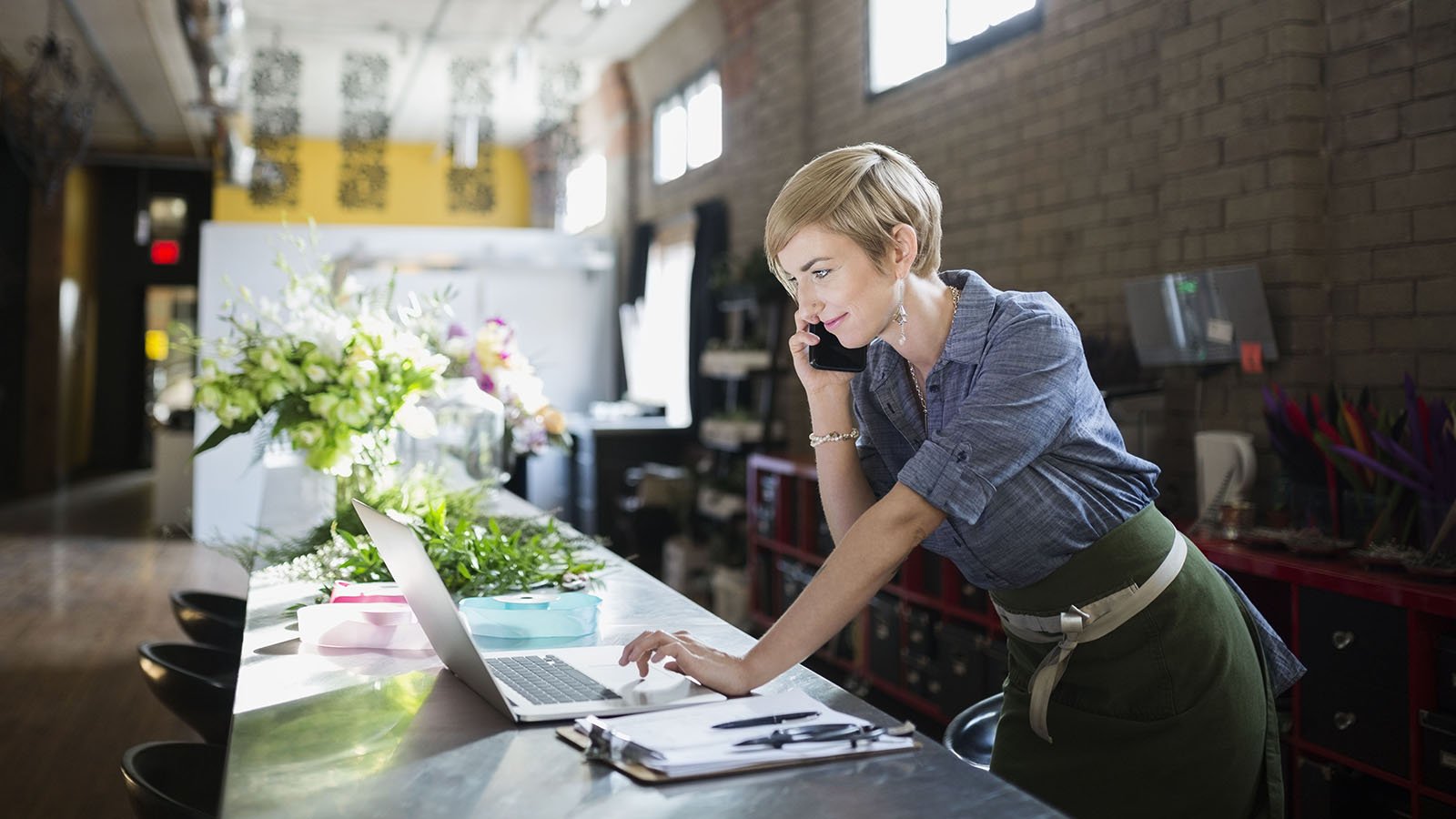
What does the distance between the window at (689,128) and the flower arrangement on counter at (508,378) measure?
507cm

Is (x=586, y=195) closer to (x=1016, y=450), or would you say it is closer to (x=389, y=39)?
(x=389, y=39)

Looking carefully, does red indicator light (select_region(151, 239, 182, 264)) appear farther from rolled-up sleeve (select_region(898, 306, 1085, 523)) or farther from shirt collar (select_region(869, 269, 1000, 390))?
rolled-up sleeve (select_region(898, 306, 1085, 523))

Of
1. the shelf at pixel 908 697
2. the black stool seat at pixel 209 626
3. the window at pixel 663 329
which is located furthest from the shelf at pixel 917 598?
the window at pixel 663 329

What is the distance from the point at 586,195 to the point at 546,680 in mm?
10741

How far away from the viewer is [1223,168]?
3791 millimetres

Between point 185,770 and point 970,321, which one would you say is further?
point 185,770

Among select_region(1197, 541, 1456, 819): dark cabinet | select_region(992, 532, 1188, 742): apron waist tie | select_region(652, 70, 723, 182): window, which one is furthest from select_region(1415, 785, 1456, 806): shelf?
select_region(652, 70, 723, 182): window

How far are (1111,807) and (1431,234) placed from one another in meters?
2.36

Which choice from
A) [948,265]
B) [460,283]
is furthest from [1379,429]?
[460,283]

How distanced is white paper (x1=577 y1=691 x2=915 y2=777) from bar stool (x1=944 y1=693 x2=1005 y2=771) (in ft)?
1.64

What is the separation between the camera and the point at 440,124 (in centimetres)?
1274

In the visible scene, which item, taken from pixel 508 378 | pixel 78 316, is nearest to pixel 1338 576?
pixel 508 378

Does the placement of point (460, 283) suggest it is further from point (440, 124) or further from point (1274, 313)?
point (1274, 313)

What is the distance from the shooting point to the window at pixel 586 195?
11.4 metres
